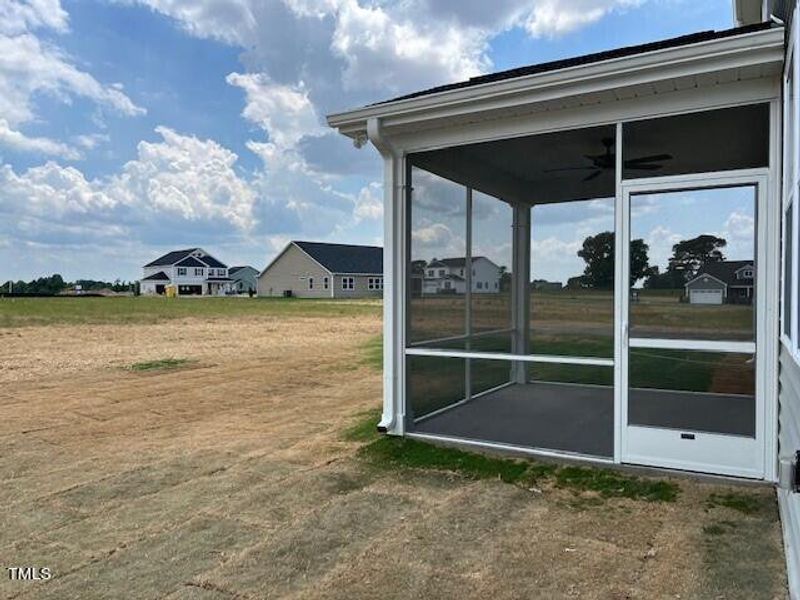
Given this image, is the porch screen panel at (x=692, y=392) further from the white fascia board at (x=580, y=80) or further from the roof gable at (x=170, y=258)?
the roof gable at (x=170, y=258)

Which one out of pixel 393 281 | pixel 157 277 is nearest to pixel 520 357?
pixel 393 281

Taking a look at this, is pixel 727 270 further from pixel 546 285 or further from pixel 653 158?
pixel 546 285

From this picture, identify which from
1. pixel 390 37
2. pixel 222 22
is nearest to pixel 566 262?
pixel 390 37

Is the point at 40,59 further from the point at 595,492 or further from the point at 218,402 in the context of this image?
the point at 595,492

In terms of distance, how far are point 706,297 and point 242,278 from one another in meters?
60.6

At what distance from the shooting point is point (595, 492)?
12.2 ft

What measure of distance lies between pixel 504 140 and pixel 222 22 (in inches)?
420

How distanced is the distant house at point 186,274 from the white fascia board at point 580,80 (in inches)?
2141

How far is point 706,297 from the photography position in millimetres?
4297

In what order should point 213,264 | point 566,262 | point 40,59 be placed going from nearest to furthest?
point 566,262 < point 40,59 < point 213,264

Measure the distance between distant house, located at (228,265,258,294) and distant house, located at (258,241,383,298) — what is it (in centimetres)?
1350

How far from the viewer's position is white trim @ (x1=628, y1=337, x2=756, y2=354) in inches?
148

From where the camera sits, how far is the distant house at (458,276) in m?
5.45

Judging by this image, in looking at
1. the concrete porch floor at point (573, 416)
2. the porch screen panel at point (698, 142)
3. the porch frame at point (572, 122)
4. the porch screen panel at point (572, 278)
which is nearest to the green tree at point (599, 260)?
the porch screen panel at point (572, 278)
